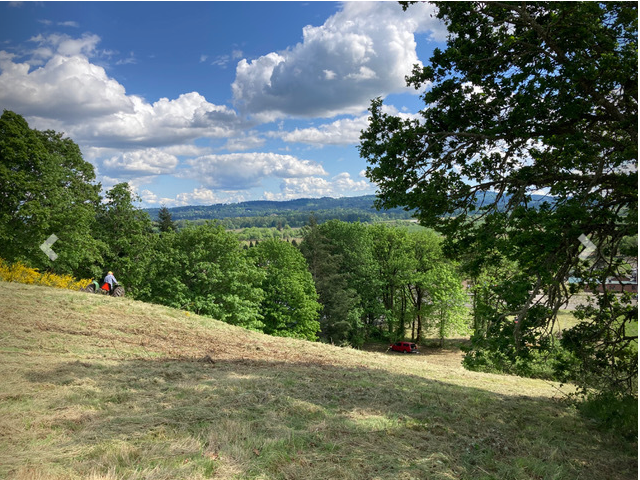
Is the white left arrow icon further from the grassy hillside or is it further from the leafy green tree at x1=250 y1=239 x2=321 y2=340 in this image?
the leafy green tree at x1=250 y1=239 x2=321 y2=340

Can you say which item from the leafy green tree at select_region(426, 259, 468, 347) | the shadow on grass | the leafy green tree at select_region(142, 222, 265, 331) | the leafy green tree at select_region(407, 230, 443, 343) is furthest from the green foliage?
the shadow on grass

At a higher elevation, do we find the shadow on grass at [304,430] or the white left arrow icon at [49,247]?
the white left arrow icon at [49,247]

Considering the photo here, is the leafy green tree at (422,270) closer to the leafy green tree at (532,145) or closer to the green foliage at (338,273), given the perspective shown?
the green foliage at (338,273)

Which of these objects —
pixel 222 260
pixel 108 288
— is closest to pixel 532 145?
pixel 108 288

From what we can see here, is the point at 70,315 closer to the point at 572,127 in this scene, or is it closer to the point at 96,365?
the point at 96,365

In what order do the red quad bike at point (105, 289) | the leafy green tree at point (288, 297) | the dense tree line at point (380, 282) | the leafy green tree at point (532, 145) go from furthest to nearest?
the dense tree line at point (380, 282), the leafy green tree at point (288, 297), the red quad bike at point (105, 289), the leafy green tree at point (532, 145)

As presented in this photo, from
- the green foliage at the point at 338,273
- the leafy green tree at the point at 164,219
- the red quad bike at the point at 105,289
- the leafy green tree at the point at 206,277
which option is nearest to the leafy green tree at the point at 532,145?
the red quad bike at the point at 105,289

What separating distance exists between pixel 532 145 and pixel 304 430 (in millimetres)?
7616

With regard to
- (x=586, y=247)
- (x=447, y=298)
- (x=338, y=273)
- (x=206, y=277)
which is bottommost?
(x=447, y=298)

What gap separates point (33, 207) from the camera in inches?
752

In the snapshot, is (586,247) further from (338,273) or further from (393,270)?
(393,270)

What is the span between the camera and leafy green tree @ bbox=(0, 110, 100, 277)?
60.5ft

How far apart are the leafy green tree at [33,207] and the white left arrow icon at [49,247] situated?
0.75 feet

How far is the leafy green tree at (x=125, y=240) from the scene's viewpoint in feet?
92.3
